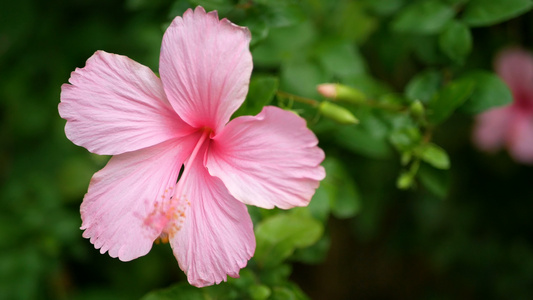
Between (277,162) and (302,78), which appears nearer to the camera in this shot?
(277,162)

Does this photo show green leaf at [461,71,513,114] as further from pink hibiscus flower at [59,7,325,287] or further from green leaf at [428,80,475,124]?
pink hibiscus flower at [59,7,325,287]

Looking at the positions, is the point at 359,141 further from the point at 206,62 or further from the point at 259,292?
the point at 206,62

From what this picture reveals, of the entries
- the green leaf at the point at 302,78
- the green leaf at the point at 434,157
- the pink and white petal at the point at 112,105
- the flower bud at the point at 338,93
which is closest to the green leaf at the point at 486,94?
the green leaf at the point at 434,157

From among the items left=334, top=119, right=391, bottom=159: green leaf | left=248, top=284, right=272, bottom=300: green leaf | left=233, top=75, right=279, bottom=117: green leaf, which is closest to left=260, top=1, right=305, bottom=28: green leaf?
left=233, top=75, right=279, bottom=117: green leaf

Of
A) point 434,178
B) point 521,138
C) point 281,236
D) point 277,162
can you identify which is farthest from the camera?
point 521,138

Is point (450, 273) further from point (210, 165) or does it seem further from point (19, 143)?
point (19, 143)

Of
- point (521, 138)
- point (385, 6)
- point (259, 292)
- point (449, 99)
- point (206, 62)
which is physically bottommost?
point (521, 138)

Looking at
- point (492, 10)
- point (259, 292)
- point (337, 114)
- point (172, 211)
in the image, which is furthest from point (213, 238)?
point (492, 10)
